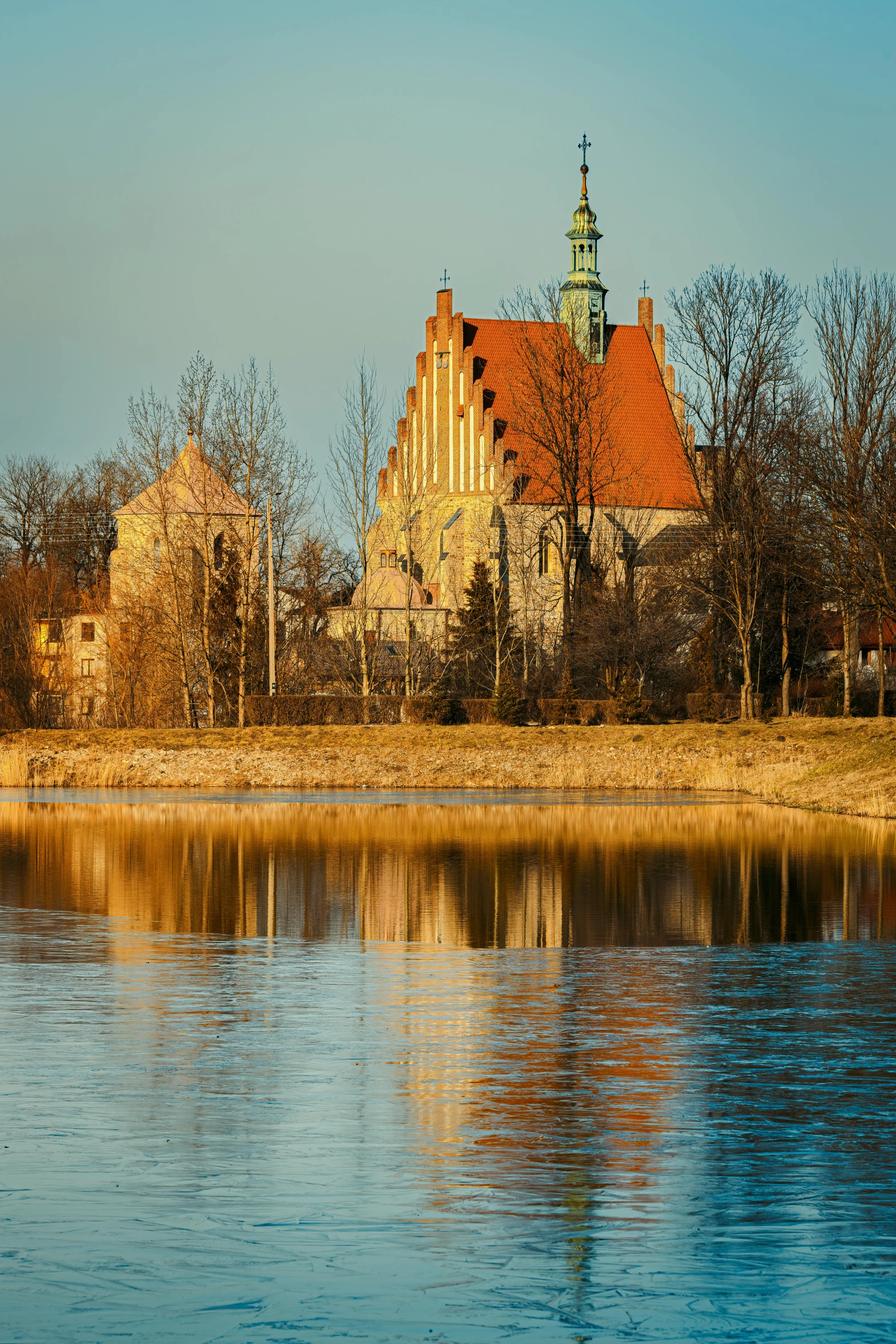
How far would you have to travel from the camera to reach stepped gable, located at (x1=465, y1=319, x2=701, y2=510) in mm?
75500

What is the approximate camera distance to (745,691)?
157 feet

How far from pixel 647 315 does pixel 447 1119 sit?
3210 inches

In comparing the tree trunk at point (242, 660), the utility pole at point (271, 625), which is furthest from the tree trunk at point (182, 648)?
the utility pole at point (271, 625)

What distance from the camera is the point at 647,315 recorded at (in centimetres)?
8556

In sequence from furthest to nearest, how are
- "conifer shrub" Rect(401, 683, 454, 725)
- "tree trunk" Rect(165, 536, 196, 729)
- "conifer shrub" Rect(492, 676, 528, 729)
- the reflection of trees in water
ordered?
1. "tree trunk" Rect(165, 536, 196, 729)
2. "conifer shrub" Rect(492, 676, 528, 729)
3. "conifer shrub" Rect(401, 683, 454, 725)
4. the reflection of trees in water

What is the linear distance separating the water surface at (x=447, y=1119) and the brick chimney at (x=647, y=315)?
72.0m

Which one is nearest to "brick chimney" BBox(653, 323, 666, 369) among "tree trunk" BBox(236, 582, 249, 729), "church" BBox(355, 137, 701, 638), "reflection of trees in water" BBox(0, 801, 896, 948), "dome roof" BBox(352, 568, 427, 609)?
"church" BBox(355, 137, 701, 638)

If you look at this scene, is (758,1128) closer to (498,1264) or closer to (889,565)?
(498,1264)

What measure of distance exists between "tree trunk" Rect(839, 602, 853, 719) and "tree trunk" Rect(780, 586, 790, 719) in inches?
76.0

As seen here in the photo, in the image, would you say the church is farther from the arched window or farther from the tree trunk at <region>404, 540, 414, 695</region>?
the tree trunk at <region>404, 540, 414, 695</region>

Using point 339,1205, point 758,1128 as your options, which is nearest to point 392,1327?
point 339,1205

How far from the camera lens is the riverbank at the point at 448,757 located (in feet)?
131

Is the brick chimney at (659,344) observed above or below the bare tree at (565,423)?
above

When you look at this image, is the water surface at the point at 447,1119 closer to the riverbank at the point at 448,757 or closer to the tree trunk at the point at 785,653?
the riverbank at the point at 448,757
